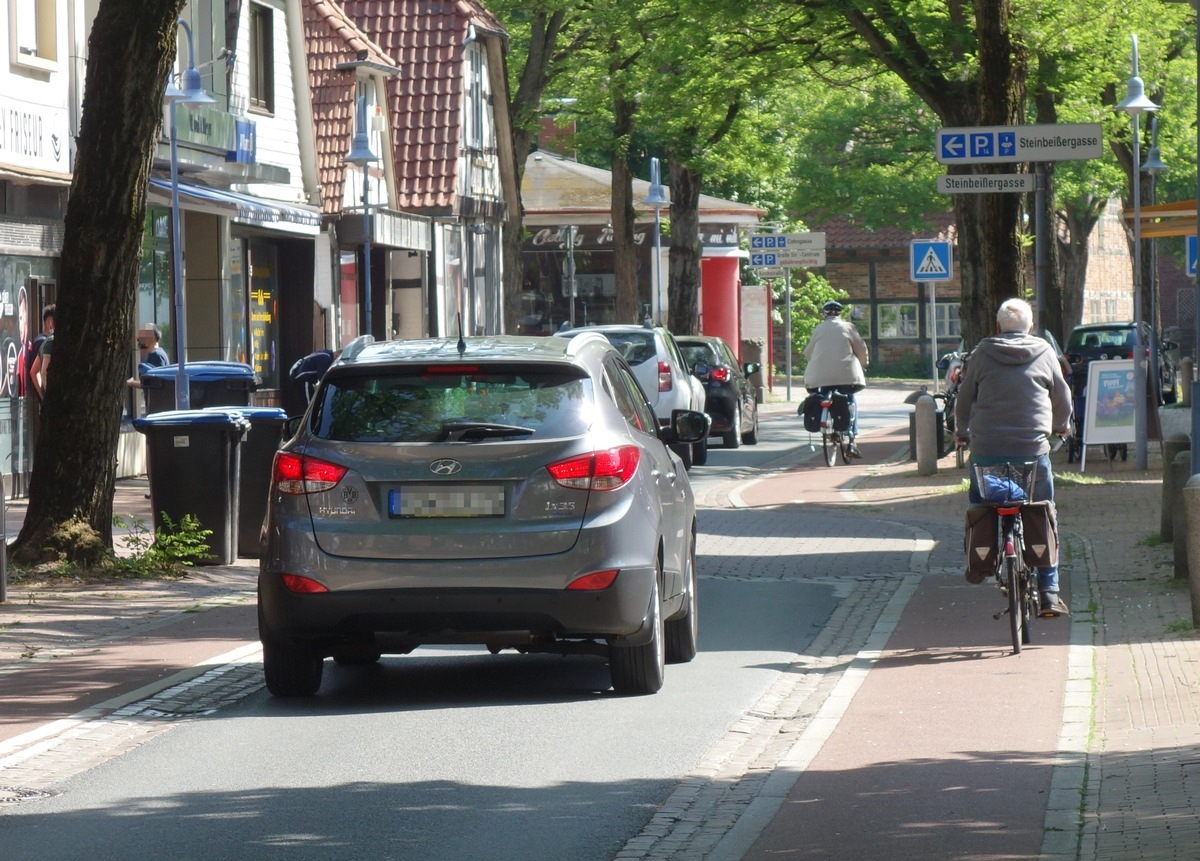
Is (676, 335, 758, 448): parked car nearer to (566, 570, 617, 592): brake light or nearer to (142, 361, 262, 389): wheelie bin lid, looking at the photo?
(142, 361, 262, 389): wheelie bin lid

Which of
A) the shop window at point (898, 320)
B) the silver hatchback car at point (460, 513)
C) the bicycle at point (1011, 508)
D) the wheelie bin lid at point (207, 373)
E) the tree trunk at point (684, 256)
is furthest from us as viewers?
the shop window at point (898, 320)

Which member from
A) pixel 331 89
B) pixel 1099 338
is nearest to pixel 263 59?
pixel 331 89

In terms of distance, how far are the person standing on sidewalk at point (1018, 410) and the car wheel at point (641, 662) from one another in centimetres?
215

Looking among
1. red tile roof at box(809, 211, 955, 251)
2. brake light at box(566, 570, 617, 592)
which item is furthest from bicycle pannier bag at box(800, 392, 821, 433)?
red tile roof at box(809, 211, 955, 251)

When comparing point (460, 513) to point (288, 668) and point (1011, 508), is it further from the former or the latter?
point (1011, 508)

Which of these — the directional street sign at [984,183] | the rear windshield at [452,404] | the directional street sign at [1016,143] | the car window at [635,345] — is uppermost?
the directional street sign at [1016,143]

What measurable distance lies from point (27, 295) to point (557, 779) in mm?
15852

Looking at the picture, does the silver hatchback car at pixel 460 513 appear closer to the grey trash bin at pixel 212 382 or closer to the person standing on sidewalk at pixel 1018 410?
the person standing on sidewalk at pixel 1018 410

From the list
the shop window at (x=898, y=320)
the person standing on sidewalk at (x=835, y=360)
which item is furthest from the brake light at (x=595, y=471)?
the shop window at (x=898, y=320)

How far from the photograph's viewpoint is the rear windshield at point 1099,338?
125 feet

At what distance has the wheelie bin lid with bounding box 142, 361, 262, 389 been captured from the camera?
2120cm

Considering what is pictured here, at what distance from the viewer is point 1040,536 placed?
1090 centimetres

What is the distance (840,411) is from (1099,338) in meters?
14.7

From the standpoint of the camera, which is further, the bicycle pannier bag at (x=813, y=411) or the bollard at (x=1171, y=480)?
the bicycle pannier bag at (x=813, y=411)
